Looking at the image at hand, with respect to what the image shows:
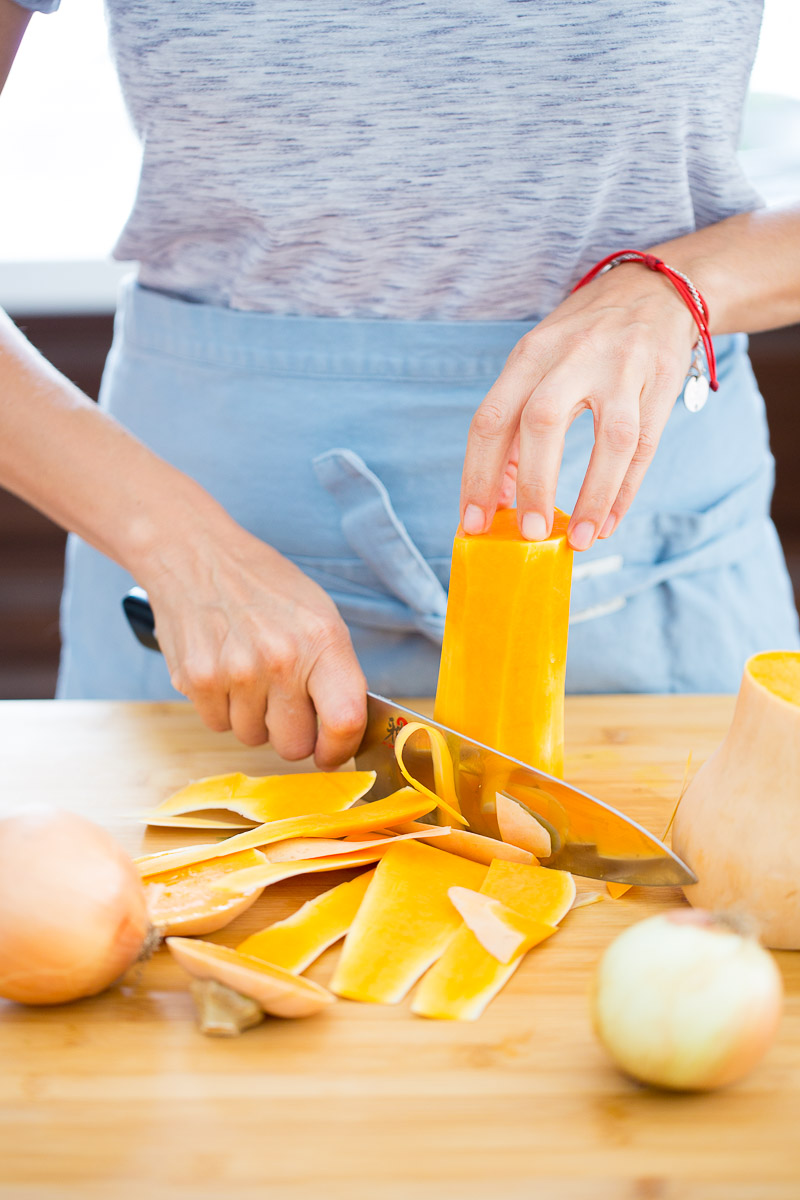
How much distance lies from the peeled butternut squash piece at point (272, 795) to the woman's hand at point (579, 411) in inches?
10.7

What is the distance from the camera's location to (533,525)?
0.83 metres

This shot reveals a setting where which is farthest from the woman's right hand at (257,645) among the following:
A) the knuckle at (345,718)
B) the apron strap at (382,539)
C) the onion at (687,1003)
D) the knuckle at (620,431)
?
the onion at (687,1003)

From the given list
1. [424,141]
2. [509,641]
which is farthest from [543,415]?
[424,141]

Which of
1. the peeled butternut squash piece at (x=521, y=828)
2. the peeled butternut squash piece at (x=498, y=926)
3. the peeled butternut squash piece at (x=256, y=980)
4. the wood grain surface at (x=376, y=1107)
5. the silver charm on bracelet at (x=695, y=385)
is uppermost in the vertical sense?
the silver charm on bracelet at (x=695, y=385)

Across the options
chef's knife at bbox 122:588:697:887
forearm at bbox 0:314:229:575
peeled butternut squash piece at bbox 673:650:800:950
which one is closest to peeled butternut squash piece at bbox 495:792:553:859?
chef's knife at bbox 122:588:697:887

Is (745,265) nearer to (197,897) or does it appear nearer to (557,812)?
(557,812)

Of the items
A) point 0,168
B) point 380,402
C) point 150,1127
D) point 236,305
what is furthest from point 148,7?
point 0,168

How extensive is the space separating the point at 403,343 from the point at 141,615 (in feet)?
1.35

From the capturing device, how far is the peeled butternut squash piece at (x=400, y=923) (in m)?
0.73

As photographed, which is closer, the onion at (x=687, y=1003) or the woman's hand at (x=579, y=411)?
the onion at (x=687, y=1003)

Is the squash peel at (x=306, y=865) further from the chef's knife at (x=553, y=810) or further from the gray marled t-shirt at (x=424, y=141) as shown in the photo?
the gray marled t-shirt at (x=424, y=141)

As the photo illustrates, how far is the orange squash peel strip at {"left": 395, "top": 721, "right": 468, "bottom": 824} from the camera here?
2.95ft

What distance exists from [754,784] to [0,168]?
238 cm

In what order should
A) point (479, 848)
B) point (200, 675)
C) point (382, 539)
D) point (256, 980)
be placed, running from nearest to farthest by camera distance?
point (256, 980) → point (479, 848) → point (200, 675) → point (382, 539)
